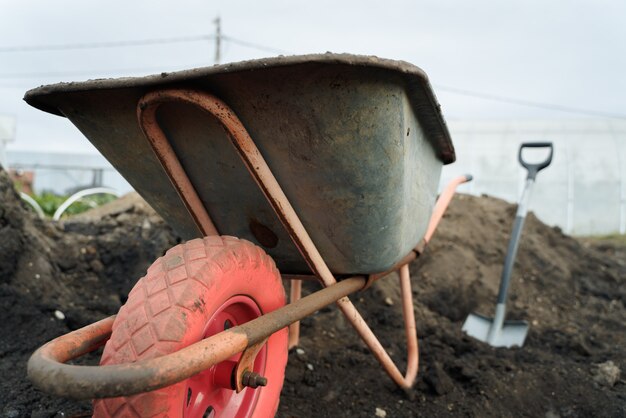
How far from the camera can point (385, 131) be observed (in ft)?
4.35

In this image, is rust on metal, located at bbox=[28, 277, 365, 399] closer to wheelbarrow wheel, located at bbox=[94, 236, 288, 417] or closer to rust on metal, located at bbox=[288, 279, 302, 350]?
wheelbarrow wheel, located at bbox=[94, 236, 288, 417]

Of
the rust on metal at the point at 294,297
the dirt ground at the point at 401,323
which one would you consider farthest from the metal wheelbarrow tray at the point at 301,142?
the dirt ground at the point at 401,323

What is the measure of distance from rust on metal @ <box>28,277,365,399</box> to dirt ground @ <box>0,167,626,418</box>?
2.57 ft

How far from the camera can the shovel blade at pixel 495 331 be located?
11.0ft

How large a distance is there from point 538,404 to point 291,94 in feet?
6.54

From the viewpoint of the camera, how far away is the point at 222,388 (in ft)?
4.93

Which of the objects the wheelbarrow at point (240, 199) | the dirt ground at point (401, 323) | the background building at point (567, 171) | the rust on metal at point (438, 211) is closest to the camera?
the wheelbarrow at point (240, 199)

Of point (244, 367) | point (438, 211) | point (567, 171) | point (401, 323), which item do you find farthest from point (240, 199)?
point (567, 171)

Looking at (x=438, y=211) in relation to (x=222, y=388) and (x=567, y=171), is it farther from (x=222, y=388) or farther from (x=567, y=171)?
(x=567, y=171)

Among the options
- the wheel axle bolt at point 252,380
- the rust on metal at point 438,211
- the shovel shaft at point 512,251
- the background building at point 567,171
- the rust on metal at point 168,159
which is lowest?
the background building at point 567,171

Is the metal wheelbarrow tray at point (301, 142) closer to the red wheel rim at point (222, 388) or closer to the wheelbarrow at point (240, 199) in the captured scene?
the wheelbarrow at point (240, 199)

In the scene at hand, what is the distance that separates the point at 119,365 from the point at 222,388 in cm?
64

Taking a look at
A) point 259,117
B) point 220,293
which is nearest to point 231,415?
point 220,293

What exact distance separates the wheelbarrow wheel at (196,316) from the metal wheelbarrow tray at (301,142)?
253 millimetres
